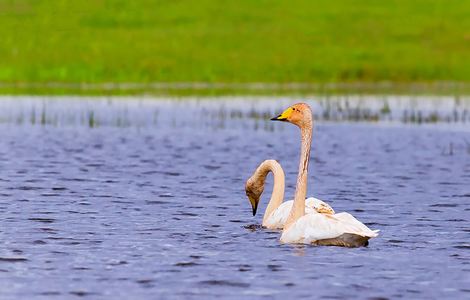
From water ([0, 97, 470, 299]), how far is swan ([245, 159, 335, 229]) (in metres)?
0.30

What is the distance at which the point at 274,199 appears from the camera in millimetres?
21625

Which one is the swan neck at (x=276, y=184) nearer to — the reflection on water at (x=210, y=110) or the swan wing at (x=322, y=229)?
the swan wing at (x=322, y=229)

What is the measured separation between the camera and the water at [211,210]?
51.7 ft

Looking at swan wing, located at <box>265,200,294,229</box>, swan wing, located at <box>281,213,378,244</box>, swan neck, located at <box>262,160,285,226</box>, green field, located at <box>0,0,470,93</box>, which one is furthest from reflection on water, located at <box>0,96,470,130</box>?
swan wing, located at <box>281,213,378,244</box>

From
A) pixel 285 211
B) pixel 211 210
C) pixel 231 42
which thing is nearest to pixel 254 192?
pixel 285 211

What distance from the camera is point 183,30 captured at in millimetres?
108938

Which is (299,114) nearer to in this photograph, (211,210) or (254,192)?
(254,192)

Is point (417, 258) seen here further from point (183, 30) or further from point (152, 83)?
point (183, 30)

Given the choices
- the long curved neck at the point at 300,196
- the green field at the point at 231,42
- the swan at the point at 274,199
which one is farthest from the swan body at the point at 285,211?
the green field at the point at 231,42

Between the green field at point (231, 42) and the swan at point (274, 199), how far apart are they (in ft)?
173

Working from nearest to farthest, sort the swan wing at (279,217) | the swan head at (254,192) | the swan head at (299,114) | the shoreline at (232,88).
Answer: the swan head at (299,114), the swan wing at (279,217), the swan head at (254,192), the shoreline at (232,88)

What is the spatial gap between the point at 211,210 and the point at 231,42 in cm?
7964

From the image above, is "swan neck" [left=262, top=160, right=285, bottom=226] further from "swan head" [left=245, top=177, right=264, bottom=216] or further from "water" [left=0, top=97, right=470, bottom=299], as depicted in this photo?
"water" [left=0, top=97, right=470, bottom=299]

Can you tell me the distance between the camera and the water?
15758 millimetres
